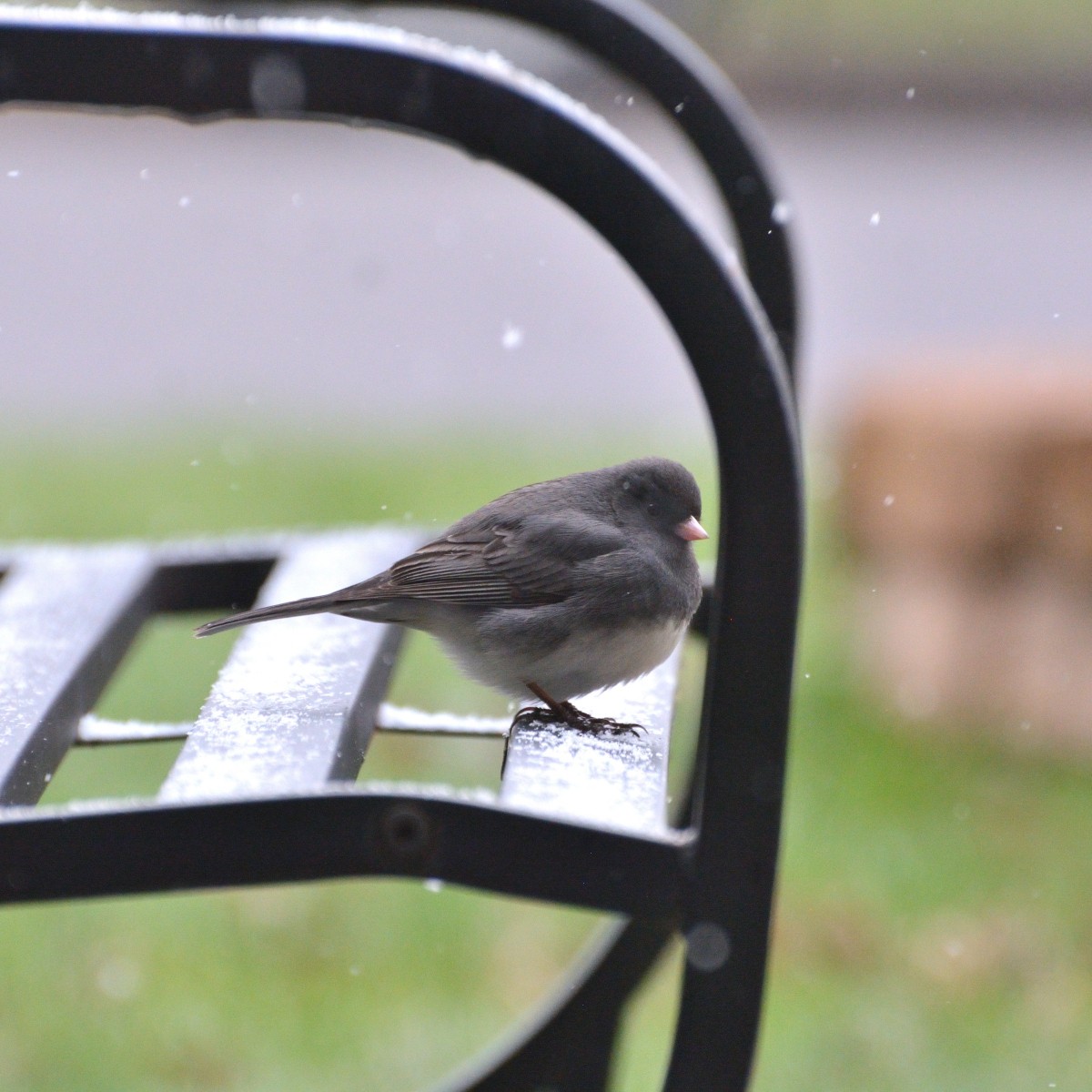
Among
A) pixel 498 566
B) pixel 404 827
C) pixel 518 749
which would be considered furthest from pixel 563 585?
pixel 404 827

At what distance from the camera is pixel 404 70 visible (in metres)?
1.37

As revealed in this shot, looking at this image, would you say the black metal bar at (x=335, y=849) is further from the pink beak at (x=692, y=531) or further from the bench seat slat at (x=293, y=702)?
the pink beak at (x=692, y=531)

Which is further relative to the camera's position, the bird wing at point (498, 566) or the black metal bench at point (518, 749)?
the bird wing at point (498, 566)

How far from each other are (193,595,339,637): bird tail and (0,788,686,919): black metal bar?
463mm

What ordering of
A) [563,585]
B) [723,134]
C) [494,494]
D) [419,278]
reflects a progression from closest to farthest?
[563,585]
[723,134]
[494,494]
[419,278]

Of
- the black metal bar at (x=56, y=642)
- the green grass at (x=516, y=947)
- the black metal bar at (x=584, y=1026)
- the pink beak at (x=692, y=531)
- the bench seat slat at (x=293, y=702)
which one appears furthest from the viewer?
the green grass at (x=516, y=947)

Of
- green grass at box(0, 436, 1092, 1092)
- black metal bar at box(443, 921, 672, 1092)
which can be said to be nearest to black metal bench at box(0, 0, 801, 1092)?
green grass at box(0, 436, 1092, 1092)

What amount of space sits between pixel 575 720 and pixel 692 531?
30cm

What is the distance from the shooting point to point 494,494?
2.96 metres

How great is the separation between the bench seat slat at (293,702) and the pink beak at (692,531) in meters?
0.45

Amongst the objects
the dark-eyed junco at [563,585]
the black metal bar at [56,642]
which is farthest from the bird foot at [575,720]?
the black metal bar at [56,642]

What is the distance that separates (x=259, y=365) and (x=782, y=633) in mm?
7647

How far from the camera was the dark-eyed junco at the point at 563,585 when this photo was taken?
6.44ft

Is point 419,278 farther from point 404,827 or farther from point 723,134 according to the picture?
point 404,827
